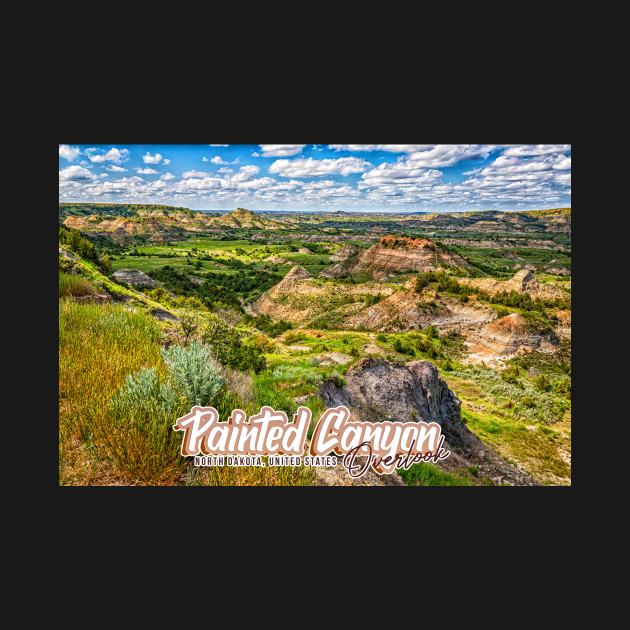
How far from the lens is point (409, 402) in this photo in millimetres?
6875

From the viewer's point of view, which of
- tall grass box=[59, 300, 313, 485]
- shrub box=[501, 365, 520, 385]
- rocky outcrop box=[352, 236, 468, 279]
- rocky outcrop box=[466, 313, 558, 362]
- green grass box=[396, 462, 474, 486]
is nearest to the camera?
tall grass box=[59, 300, 313, 485]

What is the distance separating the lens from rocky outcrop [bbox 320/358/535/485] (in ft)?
20.1

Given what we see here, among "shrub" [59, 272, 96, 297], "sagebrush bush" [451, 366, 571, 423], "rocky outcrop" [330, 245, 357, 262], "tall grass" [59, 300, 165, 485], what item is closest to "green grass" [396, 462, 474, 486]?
"tall grass" [59, 300, 165, 485]

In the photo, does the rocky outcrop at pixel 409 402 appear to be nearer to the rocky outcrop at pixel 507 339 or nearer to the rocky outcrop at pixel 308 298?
the rocky outcrop at pixel 507 339

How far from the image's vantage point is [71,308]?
5590 mm

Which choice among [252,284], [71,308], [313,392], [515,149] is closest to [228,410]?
[313,392]

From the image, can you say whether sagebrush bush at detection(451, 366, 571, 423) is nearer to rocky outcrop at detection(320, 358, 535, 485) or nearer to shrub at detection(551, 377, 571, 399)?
shrub at detection(551, 377, 571, 399)

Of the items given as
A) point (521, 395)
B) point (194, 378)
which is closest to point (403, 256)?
point (521, 395)

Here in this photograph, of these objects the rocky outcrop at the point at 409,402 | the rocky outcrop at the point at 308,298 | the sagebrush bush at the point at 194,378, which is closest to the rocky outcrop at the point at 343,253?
the rocky outcrop at the point at 308,298

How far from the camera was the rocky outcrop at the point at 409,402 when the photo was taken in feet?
20.1

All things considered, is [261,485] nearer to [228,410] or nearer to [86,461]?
[228,410]

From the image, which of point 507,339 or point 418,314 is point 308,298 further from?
point 507,339

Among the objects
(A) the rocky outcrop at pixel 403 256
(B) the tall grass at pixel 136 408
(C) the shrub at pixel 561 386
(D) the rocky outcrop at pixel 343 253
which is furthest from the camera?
(A) the rocky outcrop at pixel 403 256

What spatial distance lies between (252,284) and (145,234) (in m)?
9.84
